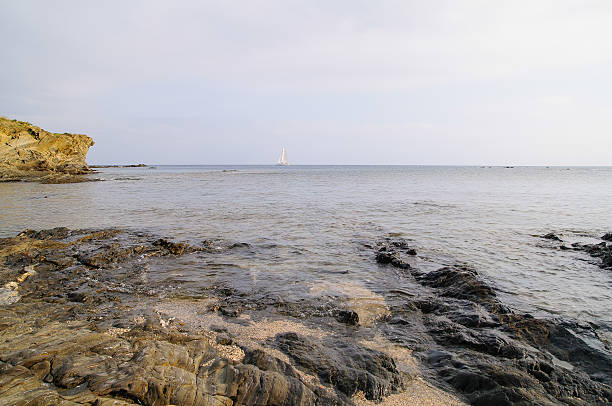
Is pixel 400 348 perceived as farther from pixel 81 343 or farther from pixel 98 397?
pixel 81 343

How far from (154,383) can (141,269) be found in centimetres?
672

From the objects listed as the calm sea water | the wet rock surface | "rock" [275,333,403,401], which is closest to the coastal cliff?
the calm sea water

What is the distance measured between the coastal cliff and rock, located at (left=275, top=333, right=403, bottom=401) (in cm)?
5162

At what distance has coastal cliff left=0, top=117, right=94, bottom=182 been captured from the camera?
152 ft

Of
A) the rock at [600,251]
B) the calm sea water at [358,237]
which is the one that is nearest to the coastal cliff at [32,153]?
the calm sea water at [358,237]

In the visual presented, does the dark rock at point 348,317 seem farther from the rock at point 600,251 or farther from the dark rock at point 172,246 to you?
the rock at point 600,251

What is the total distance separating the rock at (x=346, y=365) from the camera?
4391mm

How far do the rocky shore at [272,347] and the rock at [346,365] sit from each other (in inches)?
0.7

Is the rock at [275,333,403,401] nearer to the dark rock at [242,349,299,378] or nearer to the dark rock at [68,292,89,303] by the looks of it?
the dark rock at [242,349,299,378]

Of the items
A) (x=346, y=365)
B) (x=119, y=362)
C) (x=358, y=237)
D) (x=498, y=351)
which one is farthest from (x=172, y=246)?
(x=498, y=351)

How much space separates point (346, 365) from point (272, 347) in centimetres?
128

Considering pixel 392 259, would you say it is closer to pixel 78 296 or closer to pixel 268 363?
pixel 268 363

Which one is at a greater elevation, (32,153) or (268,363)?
(32,153)

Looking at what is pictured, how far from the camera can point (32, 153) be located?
1984 inches
